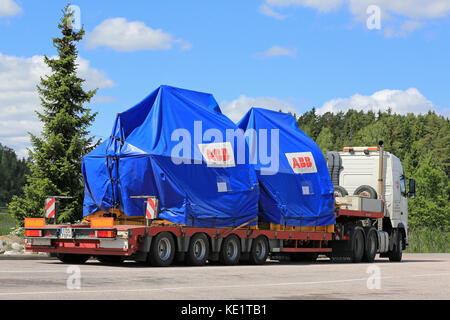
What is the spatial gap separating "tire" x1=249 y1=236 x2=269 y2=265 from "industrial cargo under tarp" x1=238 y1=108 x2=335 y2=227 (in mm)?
847

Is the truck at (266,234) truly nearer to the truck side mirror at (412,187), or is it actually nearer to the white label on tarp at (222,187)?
the truck side mirror at (412,187)

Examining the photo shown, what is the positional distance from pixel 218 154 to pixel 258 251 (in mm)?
3210

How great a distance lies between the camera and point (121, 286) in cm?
1073

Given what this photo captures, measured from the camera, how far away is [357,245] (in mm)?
23453

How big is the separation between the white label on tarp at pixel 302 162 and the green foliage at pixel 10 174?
425 ft

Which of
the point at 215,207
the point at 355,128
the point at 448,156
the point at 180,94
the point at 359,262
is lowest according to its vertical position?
the point at 359,262

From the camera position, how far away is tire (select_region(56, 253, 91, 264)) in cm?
1738

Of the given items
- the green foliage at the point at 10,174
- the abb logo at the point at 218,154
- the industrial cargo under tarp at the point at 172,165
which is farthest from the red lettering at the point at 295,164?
the green foliage at the point at 10,174

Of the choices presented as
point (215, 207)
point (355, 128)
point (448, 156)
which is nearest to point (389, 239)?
point (215, 207)

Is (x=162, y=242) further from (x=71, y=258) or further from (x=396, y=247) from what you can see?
(x=396, y=247)

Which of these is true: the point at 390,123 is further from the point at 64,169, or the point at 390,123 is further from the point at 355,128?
the point at 64,169

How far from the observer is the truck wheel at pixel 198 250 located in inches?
661
